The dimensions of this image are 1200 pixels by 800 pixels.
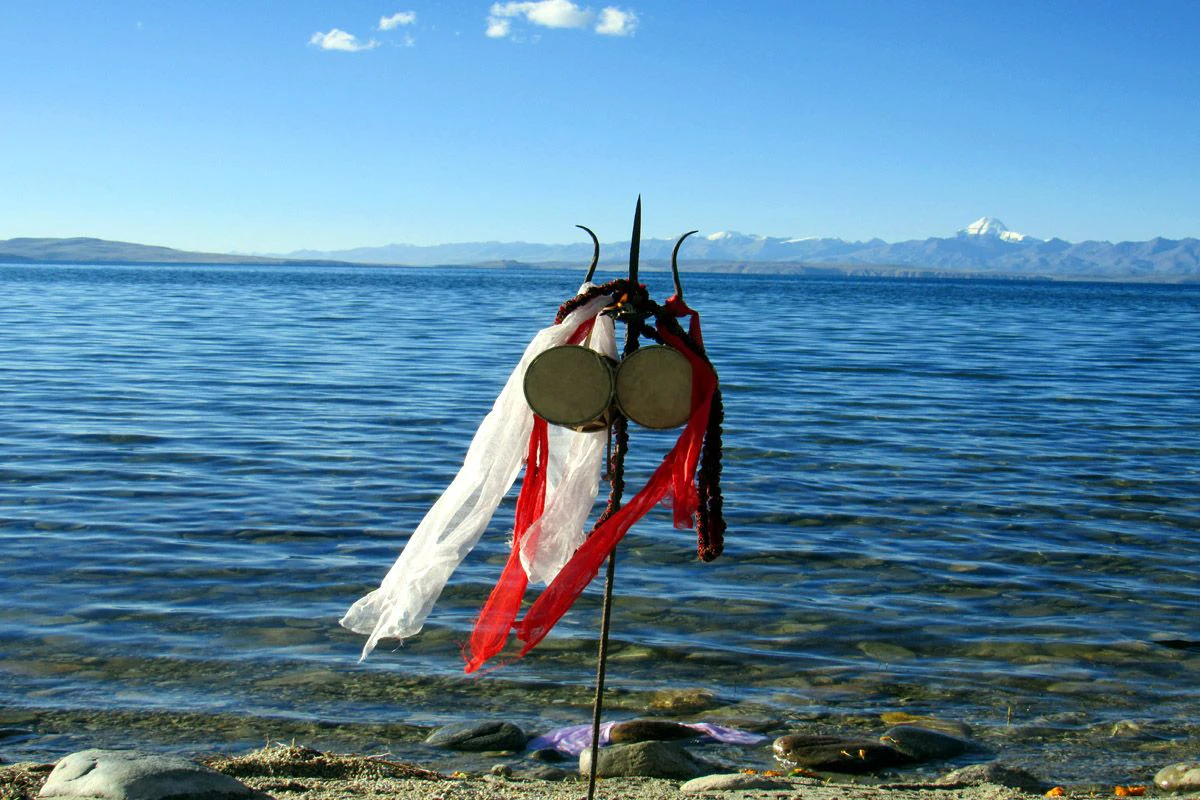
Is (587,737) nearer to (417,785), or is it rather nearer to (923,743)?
(417,785)

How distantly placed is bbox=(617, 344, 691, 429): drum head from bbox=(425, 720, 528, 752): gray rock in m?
2.81

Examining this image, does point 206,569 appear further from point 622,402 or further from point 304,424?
point 304,424

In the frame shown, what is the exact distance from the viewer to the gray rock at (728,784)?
527 centimetres

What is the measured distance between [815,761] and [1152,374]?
82.5 feet

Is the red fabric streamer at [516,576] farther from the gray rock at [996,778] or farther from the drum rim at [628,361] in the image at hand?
the gray rock at [996,778]

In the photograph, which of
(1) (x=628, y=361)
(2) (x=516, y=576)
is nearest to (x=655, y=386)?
(1) (x=628, y=361)

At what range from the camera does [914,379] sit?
83.8 ft

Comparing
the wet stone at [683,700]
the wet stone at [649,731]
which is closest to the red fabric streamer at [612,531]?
the wet stone at [649,731]

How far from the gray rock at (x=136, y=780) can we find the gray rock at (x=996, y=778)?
3032mm

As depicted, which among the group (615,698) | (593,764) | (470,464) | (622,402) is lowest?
(615,698)

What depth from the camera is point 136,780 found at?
457 cm

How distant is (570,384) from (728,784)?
7.42ft

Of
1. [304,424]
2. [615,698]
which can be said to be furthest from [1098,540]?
[304,424]

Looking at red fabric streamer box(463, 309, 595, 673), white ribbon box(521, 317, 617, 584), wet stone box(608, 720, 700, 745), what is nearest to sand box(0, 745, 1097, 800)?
wet stone box(608, 720, 700, 745)
